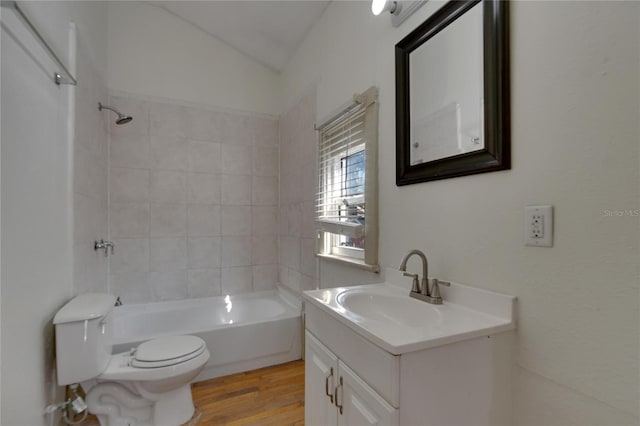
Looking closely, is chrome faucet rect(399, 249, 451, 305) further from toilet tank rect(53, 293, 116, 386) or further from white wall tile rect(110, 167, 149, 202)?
white wall tile rect(110, 167, 149, 202)

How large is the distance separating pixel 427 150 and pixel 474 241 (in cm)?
44

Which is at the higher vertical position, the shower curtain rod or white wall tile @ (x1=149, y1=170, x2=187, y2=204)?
the shower curtain rod

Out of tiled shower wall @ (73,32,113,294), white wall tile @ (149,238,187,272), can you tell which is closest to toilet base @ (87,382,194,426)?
tiled shower wall @ (73,32,113,294)

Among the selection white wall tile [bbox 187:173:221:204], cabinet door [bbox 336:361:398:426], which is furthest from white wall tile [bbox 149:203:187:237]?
cabinet door [bbox 336:361:398:426]

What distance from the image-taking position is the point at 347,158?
2.00 metres

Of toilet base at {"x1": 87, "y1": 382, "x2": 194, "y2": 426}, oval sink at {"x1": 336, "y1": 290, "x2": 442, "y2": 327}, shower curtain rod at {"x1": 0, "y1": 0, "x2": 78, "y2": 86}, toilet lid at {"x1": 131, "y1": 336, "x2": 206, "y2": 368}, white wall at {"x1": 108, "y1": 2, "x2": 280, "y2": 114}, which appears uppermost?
white wall at {"x1": 108, "y1": 2, "x2": 280, "y2": 114}

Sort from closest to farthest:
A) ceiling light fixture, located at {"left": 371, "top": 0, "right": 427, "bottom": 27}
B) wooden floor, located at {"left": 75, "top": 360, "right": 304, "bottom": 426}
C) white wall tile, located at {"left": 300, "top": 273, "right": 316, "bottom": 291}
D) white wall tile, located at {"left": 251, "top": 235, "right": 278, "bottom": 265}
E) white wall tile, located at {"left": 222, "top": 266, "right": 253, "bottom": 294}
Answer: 1. ceiling light fixture, located at {"left": 371, "top": 0, "right": 427, "bottom": 27}
2. wooden floor, located at {"left": 75, "top": 360, "right": 304, "bottom": 426}
3. white wall tile, located at {"left": 300, "top": 273, "right": 316, "bottom": 291}
4. white wall tile, located at {"left": 222, "top": 266, "right": 253, "bottom": 294}
5. white wall tile, located at {"left": 251, "top": 235, "right": 278, "bottom": 265}

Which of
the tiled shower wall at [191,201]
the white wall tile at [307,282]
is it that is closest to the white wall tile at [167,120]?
the tiled shower wall at [191,201]

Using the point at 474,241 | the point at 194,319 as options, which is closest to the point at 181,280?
the point at 194,319

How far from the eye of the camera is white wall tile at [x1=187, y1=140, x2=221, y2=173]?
110 inches

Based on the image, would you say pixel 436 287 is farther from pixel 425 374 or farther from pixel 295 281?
pixel 295 281

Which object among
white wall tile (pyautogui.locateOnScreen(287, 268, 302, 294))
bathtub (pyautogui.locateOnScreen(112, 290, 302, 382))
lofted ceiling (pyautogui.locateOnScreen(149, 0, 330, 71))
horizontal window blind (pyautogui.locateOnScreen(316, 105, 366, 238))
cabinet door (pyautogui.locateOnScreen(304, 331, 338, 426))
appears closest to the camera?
cabinet door (pyautogui.locateOnScreen(304, 331, 338, 426))

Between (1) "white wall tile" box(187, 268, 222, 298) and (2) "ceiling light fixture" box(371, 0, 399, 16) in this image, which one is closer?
(2) "ceiling light fixture" box(371, 0, 399, 16)

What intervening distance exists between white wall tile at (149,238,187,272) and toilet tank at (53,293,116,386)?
118 centimetres
